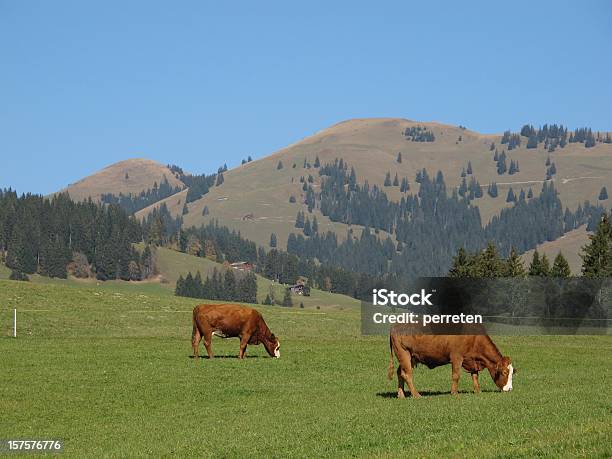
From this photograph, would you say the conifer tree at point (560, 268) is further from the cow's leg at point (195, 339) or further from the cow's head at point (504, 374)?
the cow's head at point (504, 374)

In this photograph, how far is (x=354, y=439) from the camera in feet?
A: 68.0

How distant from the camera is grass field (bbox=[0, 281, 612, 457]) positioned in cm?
Answer: 1994

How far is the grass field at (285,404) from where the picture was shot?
19.9 meters

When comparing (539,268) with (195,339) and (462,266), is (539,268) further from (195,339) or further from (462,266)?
(195,339)

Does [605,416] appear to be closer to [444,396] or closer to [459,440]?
[459,440]

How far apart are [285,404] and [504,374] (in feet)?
21.1

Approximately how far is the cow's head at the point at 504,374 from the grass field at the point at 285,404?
1.44 ft

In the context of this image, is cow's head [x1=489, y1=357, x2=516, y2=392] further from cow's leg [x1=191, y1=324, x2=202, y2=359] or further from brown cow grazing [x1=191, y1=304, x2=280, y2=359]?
cow's leg [x1=191, y1=324, x2=202, y2=359]

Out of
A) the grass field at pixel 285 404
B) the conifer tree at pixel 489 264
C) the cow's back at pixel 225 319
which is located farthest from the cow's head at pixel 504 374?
the conifer tree at pixel 489 264

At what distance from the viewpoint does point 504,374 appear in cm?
2975

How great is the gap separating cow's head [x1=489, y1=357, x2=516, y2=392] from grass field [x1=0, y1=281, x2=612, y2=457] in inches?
17.3

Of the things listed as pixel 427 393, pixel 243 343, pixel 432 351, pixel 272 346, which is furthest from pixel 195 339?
pixel 432 351

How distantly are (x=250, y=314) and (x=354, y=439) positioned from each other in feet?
83.4

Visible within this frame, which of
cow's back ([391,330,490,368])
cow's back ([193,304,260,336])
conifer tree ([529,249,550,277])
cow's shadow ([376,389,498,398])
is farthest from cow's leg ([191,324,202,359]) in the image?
conifer tree ([529,249,550,277])
